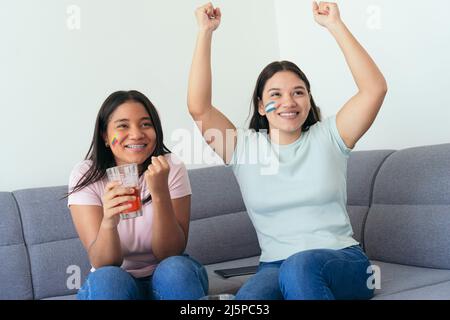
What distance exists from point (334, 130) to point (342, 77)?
140 centimetres

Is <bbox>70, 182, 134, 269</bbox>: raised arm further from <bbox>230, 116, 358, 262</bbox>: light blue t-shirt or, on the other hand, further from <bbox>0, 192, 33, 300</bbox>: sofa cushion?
<bbox>0, 192, 33, 300</bbox>: sofa cushion

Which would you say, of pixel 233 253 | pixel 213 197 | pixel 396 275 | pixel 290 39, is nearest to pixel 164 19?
pixel 290 39

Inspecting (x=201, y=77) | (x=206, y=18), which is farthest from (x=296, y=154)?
(x=206, y=18)

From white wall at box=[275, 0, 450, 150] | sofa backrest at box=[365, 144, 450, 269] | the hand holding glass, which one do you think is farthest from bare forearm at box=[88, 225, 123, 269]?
white wall at box=[275, 0, 450, 150]

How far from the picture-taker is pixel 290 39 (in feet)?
12.6

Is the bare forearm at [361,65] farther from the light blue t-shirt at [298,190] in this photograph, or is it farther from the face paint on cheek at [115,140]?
the face paint on cheek at [115,140]

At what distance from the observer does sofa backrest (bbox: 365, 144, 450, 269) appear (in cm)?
232

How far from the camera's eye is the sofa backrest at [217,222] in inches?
112

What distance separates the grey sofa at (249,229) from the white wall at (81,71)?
40 cm

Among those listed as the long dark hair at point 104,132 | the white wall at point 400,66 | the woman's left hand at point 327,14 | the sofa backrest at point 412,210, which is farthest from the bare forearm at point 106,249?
the white wall at point 400,66

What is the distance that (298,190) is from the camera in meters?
2.08

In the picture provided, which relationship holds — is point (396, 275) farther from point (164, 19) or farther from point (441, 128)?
point (164, 19)

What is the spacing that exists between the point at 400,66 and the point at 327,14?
1117mm

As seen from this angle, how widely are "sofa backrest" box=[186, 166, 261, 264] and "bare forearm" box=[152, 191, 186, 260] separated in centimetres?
74
